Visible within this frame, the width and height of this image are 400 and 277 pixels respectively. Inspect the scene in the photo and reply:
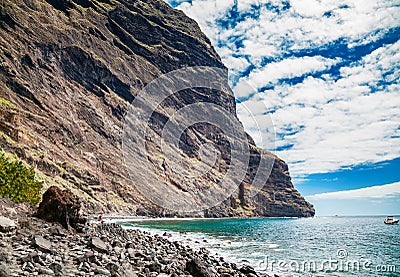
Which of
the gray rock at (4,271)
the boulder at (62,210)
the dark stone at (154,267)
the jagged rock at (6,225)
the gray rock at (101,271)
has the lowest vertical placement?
the dark stone at (154,267)

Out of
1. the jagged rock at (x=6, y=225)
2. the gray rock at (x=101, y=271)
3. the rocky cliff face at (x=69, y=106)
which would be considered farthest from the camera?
the rocky cliff face at (x=69, y=106)

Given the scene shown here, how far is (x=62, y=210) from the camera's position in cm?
2484

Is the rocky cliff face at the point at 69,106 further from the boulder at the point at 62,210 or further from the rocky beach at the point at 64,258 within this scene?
the rocky beach at the point at 64,258

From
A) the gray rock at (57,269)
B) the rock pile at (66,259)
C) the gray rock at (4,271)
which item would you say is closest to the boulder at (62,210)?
the rock pile at (66,259)

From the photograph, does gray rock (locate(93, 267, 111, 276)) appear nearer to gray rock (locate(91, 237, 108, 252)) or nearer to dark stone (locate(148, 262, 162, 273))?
dark stone (locate(148, 262, 162, 273))

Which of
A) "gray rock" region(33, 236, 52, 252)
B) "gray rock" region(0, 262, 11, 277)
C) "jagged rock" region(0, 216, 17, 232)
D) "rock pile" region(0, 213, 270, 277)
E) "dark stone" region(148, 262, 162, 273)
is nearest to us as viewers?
"gray rock" region(0, 262, 11, 277)

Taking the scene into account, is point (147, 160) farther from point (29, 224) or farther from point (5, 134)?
point (29, 224)

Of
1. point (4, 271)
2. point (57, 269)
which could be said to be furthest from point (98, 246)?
point (4, 271)

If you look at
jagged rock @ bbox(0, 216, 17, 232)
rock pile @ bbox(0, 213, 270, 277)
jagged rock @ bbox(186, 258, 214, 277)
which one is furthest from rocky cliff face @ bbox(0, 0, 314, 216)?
jagged rock @ bbox(186, 258, 214, 277)

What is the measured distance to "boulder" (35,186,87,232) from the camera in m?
24.7

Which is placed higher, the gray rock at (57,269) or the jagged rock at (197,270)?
the gray rock at (57,269)

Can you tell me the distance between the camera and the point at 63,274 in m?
12.0

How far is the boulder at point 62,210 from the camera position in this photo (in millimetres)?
24703

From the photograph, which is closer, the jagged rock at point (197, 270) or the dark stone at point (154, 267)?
the dark stone at point (154, 267)
